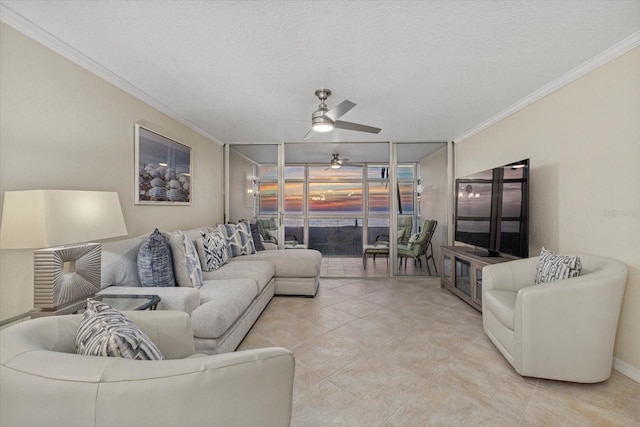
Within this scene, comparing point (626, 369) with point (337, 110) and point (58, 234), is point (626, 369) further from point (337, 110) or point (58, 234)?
point (58, 234)

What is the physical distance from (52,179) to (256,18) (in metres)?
1.77

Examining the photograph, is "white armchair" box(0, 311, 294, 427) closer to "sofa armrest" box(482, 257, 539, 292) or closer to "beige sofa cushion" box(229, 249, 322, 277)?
"sofa armrest" box(482, 257, 539, 292)

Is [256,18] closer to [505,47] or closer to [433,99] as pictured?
[505,47]

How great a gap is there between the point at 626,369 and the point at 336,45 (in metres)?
3.15

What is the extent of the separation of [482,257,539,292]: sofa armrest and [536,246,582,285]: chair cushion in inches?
3.9

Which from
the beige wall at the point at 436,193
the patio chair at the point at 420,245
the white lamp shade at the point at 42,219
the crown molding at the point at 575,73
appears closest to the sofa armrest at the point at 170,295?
the white lamp shade at the point at 42,219

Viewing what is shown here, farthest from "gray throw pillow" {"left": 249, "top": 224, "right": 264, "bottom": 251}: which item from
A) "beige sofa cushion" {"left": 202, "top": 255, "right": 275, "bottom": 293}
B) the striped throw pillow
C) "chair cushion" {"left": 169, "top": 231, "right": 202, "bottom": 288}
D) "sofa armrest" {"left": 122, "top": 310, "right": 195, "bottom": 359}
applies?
"sofa armrest" {"left": 122, "top": 310, "right": 195, "bottom": 359}

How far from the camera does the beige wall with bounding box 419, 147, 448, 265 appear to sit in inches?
200

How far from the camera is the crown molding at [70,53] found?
1.72m

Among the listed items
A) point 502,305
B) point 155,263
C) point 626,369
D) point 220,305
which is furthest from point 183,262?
point 626,369

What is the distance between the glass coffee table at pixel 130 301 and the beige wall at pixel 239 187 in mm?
3314

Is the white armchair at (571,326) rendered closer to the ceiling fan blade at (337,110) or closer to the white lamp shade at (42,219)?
the ceiling fan blade at (337,110)

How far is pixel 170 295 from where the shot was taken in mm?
2041

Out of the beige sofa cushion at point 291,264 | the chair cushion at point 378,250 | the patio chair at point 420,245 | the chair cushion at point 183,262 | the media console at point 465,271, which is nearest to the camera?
the chair cushion at point 183,262
